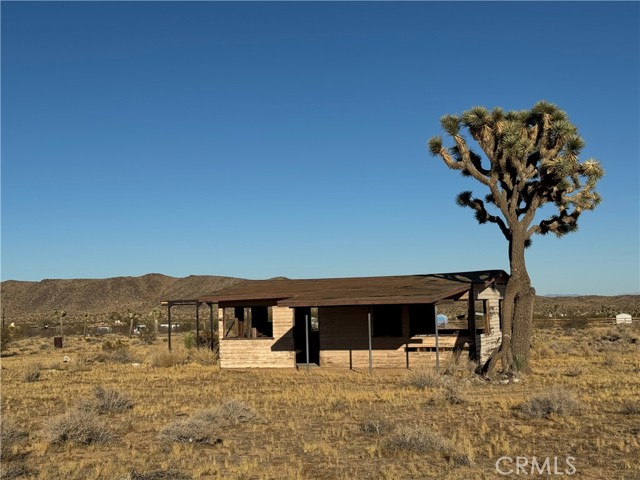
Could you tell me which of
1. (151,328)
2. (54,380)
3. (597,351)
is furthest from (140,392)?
(151,328)

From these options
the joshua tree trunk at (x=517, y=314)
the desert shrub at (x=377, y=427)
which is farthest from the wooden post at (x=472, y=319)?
the desert shrub at (x=377, y=427)

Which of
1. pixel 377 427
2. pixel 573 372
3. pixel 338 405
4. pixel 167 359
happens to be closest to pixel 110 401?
pixel 338 405

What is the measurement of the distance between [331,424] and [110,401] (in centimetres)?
560

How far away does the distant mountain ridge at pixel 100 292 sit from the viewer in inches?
4916

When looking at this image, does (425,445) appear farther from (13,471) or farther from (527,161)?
(527,161)

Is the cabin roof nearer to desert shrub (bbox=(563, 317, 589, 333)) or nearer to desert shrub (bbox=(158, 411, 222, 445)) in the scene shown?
desert shrub (bbox=(158, 411, 222, 445))

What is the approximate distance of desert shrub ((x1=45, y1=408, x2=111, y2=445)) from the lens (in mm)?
11992

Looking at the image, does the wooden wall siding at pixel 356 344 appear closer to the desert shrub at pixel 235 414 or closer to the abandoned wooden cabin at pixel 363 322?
the abandoned wooden cabin at pixel 363 322

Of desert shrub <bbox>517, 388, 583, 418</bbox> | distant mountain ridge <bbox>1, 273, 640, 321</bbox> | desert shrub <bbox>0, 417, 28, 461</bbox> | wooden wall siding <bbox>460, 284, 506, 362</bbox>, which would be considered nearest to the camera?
desert shrub <bbox>0, 417, 28, 461</bbox>

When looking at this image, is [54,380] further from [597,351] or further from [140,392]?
[597,351]

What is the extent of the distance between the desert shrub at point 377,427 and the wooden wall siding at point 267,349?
41.1ft

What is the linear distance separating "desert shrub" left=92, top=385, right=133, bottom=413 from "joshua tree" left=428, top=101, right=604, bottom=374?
10958 millimetres

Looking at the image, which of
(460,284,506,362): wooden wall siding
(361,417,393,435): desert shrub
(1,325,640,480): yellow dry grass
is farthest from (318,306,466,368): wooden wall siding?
(361,417,393,435): desert shrub

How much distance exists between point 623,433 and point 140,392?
1292 centimetres
